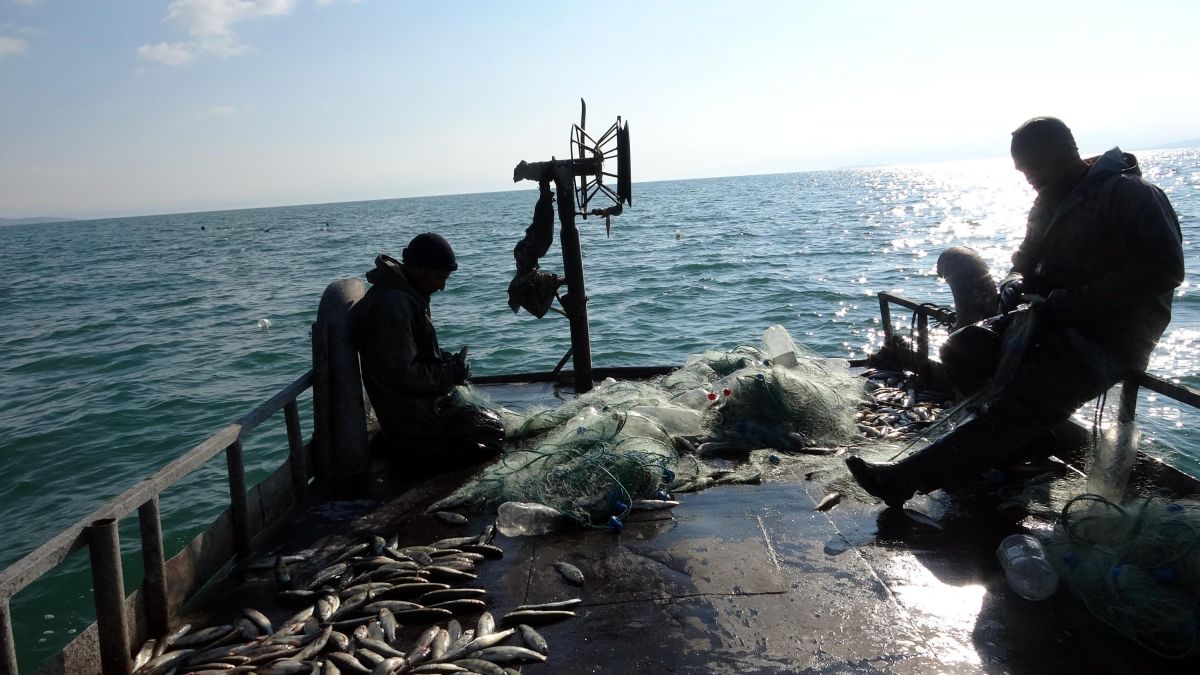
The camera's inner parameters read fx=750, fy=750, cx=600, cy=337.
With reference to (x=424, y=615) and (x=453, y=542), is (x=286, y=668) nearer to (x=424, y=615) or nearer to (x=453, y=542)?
(x=424, y=615)

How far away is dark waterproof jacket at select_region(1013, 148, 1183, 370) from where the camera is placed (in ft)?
15.1

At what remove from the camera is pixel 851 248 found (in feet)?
119

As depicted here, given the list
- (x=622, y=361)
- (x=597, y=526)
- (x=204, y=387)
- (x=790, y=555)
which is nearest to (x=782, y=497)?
(x=790, y=555)

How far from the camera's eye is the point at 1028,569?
13.9ft

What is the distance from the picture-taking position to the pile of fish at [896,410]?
23.9 ft

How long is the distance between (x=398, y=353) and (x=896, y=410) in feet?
16.6

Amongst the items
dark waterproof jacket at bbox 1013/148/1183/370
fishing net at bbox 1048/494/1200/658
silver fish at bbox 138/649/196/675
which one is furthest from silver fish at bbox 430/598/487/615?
dark waterproof jacket at bbox 1013/148/1183/370

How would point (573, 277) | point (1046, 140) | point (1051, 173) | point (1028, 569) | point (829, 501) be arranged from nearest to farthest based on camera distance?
point (1028, 569) < point (1046, 140) < point (1051, 173) < point (829, 501) < point (573, 277)

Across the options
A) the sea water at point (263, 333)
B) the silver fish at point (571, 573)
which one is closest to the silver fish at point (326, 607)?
the silver fish at point (571, 573)

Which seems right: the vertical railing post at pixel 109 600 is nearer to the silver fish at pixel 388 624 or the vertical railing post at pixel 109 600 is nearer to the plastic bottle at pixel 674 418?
the silver fish at pixel 388 624

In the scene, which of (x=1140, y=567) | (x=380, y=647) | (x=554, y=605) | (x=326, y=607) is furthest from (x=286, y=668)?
(x=1140, y=567)

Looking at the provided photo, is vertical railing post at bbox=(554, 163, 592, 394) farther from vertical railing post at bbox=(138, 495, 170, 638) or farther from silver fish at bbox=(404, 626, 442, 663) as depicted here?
vertical railing post at bbox=(138, 495, 170, 638)

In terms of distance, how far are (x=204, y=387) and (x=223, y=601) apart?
43.8ft

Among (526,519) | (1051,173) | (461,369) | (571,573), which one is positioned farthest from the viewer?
(461,369)
